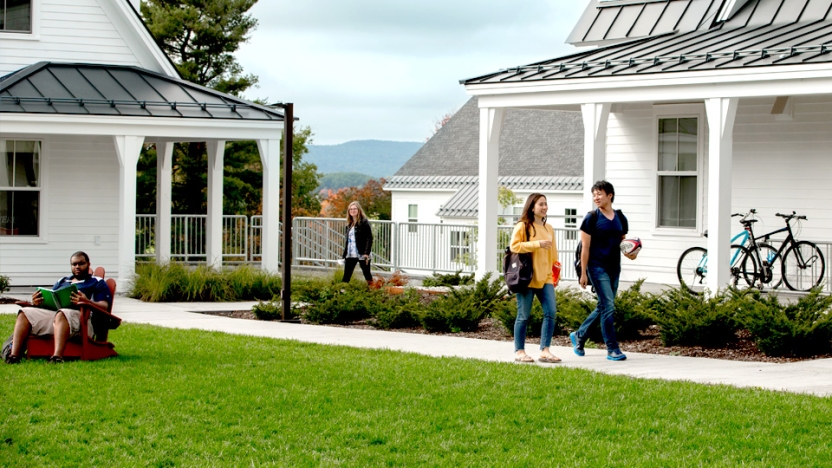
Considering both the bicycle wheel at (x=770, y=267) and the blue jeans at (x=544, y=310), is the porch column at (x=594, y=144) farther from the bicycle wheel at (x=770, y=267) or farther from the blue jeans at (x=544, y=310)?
the blue jeans at (x=544, y=310)

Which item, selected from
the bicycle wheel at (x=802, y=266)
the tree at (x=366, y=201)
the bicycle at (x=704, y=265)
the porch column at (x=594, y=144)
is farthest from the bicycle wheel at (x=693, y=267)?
the tree at (x=366, y=201)

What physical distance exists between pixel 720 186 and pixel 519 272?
5.77 metres

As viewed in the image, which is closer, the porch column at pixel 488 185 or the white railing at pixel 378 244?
the porch column at pixel 488 185

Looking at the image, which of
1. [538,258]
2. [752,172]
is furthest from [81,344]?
[752,172]

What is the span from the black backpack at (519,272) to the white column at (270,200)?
9903mm

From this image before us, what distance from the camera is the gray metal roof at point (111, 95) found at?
19578mm

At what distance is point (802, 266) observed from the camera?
57.1ft

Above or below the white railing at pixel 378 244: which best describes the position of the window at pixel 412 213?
above

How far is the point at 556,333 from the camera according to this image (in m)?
14.0

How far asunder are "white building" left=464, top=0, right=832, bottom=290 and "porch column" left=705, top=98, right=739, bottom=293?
0.02m

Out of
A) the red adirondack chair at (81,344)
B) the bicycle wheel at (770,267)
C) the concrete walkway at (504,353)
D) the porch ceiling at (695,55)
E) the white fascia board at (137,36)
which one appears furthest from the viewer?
the white fascia board at (137,36)

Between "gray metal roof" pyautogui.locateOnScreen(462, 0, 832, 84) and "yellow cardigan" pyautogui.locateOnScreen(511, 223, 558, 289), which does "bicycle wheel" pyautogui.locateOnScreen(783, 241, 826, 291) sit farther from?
"yellow cardigan" pyautogui.locateOnScreen(511, 223, 558, 289)

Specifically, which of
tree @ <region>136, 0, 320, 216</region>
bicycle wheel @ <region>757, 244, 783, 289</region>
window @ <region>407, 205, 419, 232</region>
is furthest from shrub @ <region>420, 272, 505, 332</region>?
window @ <region>407, 205, 419, 232</region>

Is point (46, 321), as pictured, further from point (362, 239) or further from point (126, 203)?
point (126, 203)
